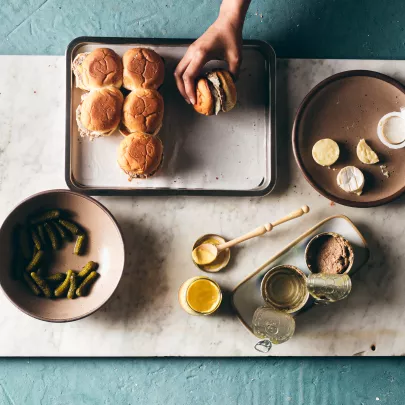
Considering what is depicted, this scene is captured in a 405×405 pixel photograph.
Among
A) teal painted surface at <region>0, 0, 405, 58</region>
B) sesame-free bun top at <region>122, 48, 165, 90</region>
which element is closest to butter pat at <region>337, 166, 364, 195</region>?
teal painted surface at <region>0, 0, 405, 58</region>

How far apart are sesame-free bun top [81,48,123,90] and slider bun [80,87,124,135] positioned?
20mm

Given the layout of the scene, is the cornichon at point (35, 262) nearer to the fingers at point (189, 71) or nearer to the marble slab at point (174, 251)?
the marble slab at point (174, 251)

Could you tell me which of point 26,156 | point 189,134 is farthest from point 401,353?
point 26,156

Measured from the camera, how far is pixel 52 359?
5.11 feet

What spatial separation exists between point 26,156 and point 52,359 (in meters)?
0.57

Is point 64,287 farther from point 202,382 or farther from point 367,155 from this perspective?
point 367,155

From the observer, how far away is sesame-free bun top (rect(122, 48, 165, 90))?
143 cm

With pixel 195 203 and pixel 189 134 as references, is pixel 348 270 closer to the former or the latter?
pixel 195 203

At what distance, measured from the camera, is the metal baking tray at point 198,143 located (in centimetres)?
151

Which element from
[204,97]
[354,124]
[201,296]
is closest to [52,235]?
[201,296]

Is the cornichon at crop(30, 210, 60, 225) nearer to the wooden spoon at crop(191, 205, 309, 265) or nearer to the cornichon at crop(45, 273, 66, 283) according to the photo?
the cornichon at crop(45, 273, 66, 283)

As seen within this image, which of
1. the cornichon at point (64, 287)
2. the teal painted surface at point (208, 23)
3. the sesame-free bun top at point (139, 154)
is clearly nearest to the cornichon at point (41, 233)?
the cornichon at point (64, 287)

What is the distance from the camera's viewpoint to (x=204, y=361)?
1.58 meters

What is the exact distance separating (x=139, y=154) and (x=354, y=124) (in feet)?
1.98
